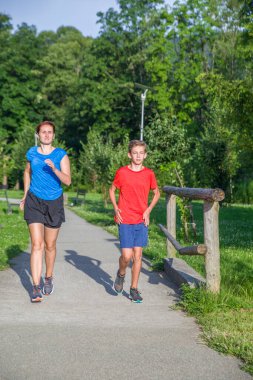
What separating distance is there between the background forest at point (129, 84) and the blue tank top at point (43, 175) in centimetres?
2384

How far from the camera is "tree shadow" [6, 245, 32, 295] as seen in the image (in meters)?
7.81

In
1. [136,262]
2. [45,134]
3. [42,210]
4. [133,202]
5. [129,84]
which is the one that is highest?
[129,84]

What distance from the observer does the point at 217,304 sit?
5.95 m

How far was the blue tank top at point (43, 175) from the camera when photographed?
6.53m

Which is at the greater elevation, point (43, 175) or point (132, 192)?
point (43, 175)

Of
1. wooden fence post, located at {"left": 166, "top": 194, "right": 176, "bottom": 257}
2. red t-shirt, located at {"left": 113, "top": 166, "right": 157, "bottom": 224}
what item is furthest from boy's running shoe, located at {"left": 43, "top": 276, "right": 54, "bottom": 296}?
wooden fence post, located at {"left": 166, "top": 194, "right": 176, "bottom": 257}

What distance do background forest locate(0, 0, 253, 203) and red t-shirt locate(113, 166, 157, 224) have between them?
23648mm

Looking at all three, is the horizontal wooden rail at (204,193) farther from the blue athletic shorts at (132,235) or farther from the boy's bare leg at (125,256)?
the boy's bare leg at (125,256)

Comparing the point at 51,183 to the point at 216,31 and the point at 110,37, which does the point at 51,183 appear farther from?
the point at 110,37

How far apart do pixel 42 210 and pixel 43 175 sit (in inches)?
15.6

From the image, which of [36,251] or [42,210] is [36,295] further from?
[42,210]

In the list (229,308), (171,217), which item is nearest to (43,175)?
(229,308)

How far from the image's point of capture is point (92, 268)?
929 centimetres

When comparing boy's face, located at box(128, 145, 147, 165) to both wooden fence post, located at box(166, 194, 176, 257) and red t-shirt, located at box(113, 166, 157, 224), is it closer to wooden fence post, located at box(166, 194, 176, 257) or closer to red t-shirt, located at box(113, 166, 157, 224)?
red t-shirt, located at box(113, 166, 157, 224)
